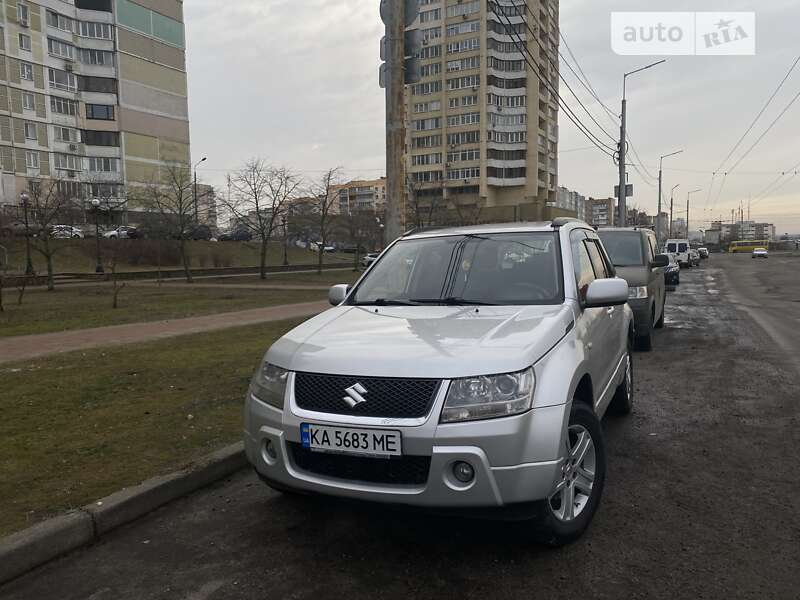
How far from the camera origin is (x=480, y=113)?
82.6 meters

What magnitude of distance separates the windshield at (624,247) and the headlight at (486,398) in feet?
24.4

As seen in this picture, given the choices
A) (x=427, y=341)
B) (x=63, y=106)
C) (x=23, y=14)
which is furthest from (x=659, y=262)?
(x=23, y=14)

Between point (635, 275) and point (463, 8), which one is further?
point (463, 8)

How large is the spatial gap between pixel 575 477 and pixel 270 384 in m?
1.75

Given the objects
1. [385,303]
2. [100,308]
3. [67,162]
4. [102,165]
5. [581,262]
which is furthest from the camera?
[102,165]

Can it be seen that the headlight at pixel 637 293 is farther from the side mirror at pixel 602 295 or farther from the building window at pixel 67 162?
the building window at pixel 67 162

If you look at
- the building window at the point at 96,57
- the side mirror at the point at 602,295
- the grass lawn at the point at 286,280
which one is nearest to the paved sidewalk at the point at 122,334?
the side mirror at the point at 602,295

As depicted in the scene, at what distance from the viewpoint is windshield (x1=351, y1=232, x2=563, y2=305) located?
13.1 feet

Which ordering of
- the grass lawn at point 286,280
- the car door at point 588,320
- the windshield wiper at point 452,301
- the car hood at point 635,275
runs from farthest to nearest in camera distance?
the grass lawn at point 286,280, the car hood at point 635,275, the windshield wiper at point 452,301, the car door at point 588,320

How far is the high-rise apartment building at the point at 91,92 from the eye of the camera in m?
60.8

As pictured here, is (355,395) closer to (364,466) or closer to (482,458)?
(364,466)

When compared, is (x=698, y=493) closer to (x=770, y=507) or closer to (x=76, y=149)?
(x=770, y=507)

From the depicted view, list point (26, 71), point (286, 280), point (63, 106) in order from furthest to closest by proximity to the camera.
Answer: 1. point (63, 106)
2. point (26, 71)
3. point (286, 280)

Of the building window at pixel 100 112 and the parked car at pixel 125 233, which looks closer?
the parked car at pixel 125 233
